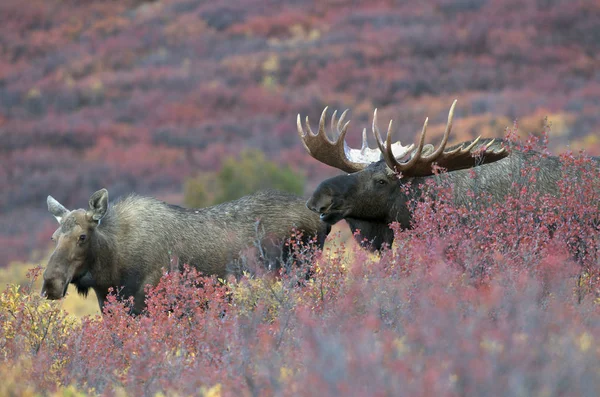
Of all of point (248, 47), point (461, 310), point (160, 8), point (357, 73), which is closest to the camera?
point (461, 310)

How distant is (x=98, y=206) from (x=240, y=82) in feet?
104

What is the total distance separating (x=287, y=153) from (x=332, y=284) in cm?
2520

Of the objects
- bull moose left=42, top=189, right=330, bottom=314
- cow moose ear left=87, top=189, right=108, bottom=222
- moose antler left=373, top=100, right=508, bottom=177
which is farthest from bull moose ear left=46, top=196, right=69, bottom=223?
moose antler left=373, top=100, right=508, bottom=177

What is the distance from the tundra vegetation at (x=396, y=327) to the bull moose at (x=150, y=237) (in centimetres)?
57

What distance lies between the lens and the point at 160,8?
4909 cm

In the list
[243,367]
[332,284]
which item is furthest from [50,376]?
[332,284]

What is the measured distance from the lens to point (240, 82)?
39.6 m

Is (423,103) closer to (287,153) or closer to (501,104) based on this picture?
(501,104)

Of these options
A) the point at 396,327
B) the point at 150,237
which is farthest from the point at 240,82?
the point at 396,327

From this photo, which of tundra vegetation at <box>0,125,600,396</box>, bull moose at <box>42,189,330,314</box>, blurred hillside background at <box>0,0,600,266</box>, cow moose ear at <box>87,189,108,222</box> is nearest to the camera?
tundra vegetation at <box>0,125,600,396</box>

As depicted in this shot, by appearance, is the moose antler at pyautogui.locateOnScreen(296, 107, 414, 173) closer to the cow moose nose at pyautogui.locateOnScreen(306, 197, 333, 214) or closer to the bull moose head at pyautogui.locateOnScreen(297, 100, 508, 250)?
the bull moose head at pyautogui.locateOnScreen(297, 100, 508, 250)

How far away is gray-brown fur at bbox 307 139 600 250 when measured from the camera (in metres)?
8.12

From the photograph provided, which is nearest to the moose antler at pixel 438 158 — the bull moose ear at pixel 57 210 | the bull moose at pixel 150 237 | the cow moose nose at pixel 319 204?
the cow moose nose at pixel 319 204

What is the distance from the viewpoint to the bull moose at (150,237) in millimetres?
8109
